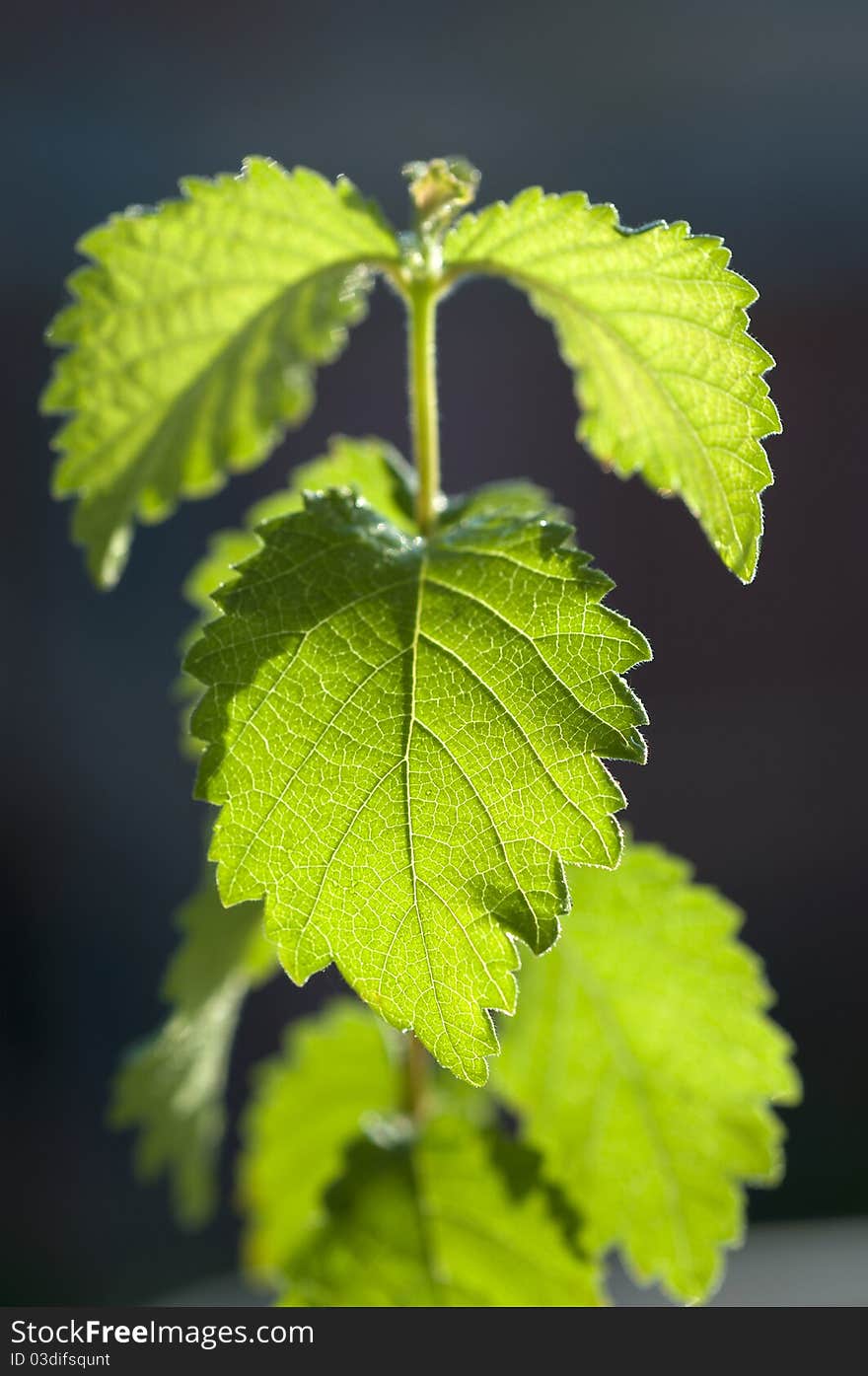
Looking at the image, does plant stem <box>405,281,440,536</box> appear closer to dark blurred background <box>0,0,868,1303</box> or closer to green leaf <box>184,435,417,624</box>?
green leaf <box>184,435,417,624</box>

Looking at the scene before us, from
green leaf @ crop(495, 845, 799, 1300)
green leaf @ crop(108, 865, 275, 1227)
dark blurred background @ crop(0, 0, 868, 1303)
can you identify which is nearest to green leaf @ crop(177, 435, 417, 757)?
green leaf @ crop(108, 865, 275, 1227)

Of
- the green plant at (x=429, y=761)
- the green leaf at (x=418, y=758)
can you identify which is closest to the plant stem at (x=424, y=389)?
the green plant at (x=429, y=761)

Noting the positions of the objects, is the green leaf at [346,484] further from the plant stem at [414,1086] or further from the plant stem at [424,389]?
the plant stem at [414,1086]

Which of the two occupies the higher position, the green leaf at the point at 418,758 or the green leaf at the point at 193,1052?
the green leaf at the point at 418,758

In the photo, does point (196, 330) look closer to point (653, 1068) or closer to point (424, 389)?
point (424, 389)

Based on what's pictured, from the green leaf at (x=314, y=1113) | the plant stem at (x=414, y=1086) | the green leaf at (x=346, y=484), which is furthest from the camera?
the green leaf at (x=314, y=1113)

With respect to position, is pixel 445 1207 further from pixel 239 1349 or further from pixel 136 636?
pixel 136 636

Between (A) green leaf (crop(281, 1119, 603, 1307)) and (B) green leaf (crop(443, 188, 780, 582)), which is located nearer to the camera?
(B) green leaf (crop(443, 188, 780, 582))
